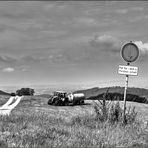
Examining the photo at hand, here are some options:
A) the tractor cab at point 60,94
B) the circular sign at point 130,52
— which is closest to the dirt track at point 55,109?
the tractor cab at point 60,94

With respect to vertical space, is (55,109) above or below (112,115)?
below

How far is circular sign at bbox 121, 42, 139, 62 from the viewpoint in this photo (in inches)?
590

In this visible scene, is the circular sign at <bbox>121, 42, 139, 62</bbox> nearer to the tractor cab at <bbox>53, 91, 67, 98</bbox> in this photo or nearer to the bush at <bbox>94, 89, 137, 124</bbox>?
the bush at <bbox>94, 89, 137, 124</bbox>

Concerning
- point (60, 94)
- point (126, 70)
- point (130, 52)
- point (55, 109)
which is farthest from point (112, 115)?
point (60, 94)

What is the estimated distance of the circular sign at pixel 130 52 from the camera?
1499 centimetres

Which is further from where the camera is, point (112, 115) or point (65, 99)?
point (65, 99)

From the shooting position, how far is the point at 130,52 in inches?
591

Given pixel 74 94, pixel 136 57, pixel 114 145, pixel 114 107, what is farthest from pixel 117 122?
pixel 74 94

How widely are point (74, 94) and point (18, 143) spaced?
46.9 feet

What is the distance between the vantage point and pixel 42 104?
70.5ft

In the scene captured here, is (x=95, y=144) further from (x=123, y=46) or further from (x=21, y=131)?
(x=123, y=46)

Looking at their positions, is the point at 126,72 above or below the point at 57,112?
above

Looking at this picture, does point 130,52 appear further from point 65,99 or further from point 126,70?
point 65,99

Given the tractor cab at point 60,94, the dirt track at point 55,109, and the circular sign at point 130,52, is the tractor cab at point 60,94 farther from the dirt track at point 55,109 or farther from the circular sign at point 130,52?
the circular sign at point 130,52
